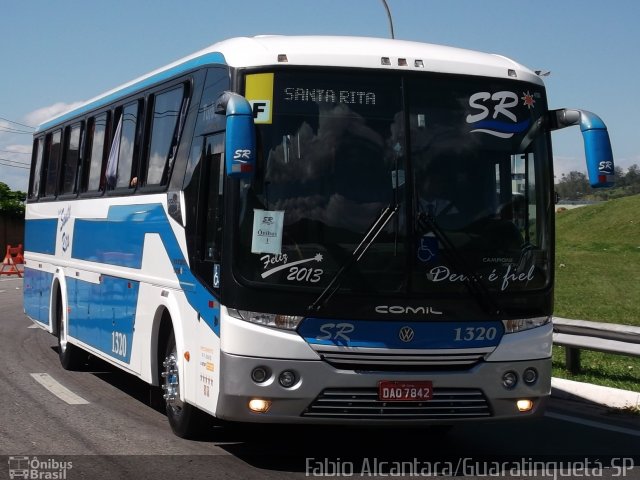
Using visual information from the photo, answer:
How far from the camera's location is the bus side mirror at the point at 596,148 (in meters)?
8.18

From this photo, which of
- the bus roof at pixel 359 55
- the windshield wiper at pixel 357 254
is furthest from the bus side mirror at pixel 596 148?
the windshield wiper at pixel 357 254

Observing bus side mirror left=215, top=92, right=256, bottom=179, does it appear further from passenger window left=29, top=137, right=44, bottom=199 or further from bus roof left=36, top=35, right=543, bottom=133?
passenger window left=29, top=137, right=44, bottom=199

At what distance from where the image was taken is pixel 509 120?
858 centimetres

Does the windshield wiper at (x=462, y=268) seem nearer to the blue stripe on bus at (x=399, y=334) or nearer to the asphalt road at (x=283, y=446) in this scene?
the blue stripe on bus at (x=399, y=334)

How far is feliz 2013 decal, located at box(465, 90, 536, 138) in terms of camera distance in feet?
27.8

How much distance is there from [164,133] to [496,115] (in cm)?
336

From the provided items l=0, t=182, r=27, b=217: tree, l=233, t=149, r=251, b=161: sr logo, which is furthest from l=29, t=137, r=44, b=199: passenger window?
l=0, t=182, r=27, b=217: tree

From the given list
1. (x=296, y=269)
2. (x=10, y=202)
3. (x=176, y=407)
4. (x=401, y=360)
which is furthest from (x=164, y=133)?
(x=10, y=202)

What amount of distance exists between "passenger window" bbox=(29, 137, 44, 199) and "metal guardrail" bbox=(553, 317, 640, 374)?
26.9 ft

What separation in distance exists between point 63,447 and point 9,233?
4932cm

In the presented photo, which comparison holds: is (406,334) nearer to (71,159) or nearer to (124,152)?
(124,152)

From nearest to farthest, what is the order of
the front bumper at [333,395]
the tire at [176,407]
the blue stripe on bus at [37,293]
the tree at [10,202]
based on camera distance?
the front bumper at [333,395] < the tire at [176,407] < the blue stripe on bus at [37,293] < the tree at [10,202]

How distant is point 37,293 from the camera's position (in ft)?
53.1

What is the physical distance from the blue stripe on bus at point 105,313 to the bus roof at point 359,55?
9.88 ft
